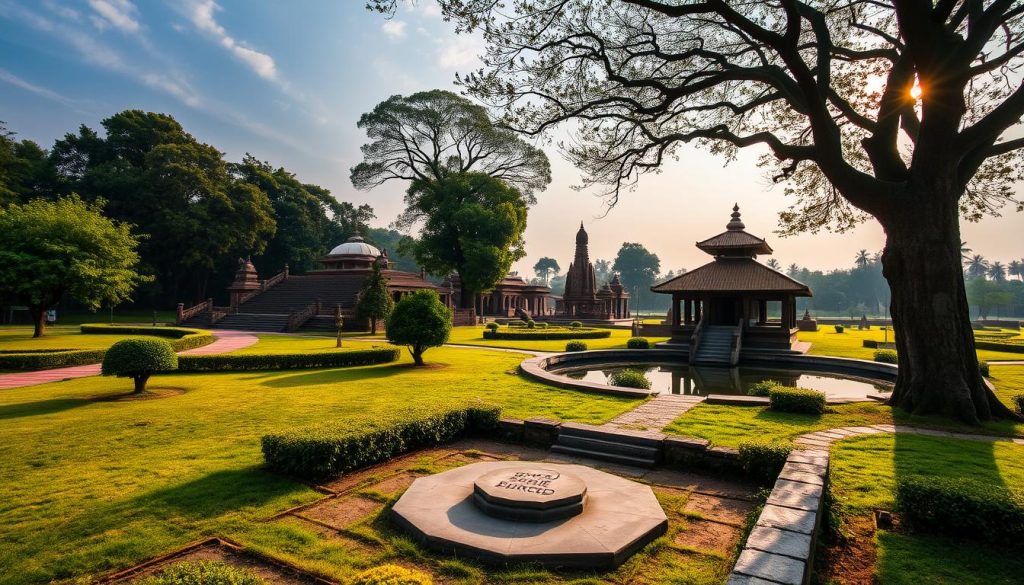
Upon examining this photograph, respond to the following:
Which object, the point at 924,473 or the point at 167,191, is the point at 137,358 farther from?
the point at 167,191

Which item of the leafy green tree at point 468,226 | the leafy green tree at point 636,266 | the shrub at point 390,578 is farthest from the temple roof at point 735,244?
the leafy green tree at point 636,266

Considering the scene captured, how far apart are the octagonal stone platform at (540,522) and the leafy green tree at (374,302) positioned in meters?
26.4

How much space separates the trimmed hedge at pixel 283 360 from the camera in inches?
650

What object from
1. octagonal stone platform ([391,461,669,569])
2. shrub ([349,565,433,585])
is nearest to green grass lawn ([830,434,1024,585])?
octagonal stone platform ([391,461,669,569])

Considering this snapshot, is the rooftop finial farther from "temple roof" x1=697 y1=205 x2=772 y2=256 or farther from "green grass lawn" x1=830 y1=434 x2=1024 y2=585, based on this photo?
"green grass lawn" x1=830 y1=434 x2=1024 y2=585

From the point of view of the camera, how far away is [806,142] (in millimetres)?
16484

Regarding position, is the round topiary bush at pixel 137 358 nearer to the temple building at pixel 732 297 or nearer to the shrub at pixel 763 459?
the shrub at pixel 763 459

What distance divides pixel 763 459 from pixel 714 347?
59.3 feet

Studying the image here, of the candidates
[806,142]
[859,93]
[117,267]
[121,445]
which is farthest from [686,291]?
[117,267]

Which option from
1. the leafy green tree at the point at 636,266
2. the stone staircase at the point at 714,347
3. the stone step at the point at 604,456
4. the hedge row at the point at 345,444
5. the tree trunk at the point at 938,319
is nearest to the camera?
Answer: the hedge row at the point at 345,444

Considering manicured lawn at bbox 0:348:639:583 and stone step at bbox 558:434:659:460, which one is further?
stone step at bbox 558:434:659:460

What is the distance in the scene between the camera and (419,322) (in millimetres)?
17516

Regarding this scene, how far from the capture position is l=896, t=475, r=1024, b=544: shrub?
4859mm

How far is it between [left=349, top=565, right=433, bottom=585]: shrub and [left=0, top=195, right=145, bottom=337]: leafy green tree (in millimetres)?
29311
